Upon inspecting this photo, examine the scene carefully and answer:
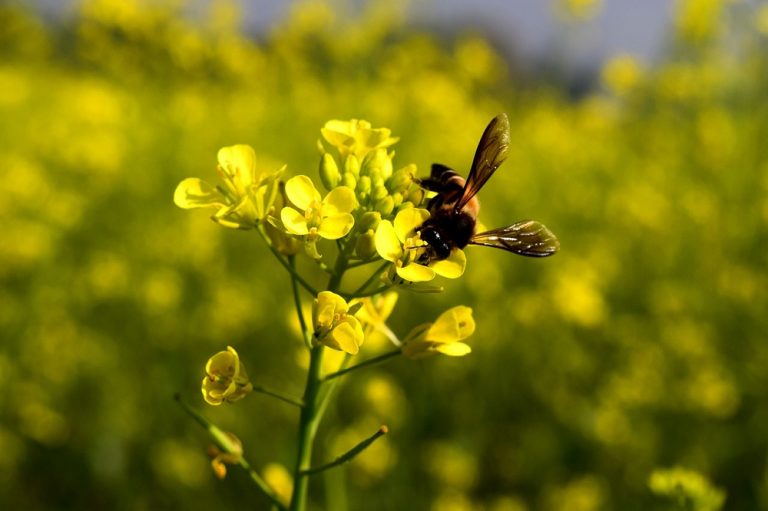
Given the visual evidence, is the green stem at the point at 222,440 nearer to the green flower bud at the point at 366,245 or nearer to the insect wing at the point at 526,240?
the green flower bud at the point at 366,245

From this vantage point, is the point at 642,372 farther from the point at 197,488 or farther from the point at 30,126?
the point at 30,126

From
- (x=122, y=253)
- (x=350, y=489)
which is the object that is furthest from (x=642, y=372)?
(x=122, y=253)

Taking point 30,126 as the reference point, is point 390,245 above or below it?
below

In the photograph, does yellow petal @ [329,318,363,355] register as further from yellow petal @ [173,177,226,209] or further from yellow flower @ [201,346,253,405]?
yellow petal @ [173,177,226,209]

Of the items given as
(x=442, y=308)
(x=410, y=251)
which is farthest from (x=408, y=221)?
(x=442, y=308)

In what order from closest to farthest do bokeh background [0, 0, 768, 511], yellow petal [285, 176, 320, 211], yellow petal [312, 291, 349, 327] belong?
yellow petal [312, 291, 349, 327]
yellow petal [285, 176, 320, 211]
bokeh background [0, 0, 768, 511]

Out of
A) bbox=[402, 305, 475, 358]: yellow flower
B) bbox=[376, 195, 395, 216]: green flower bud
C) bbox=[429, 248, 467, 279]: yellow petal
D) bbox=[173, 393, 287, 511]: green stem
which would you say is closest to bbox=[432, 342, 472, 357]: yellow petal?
bbox=[402, 305, 475, 358]: yellow flower
